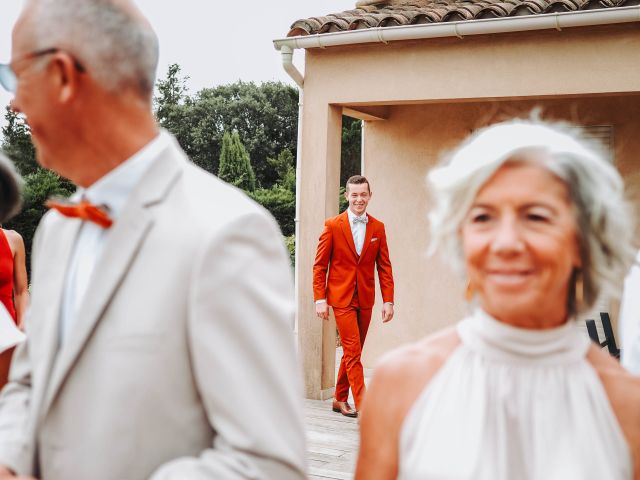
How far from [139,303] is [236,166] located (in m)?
43.4

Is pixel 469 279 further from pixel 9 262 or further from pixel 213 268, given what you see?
pixel 9 262

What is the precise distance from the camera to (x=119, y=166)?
1589 mm

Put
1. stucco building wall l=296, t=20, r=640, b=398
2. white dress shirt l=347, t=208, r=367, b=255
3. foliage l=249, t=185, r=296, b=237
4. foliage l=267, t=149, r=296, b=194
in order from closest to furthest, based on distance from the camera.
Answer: stucco building wall l=296, t=20, r=640, b=398
white dress shirt l=347, t=208, r=367, b=255
foliage l=249, t=185, r=296, b=237
foliage l=267, t=149, r=296, b=194

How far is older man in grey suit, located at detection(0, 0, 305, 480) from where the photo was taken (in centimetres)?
139

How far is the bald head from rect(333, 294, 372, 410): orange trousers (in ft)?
19.6

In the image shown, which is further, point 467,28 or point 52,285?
point 467,28

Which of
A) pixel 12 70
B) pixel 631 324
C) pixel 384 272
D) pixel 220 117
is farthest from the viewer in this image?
pixel 220 117

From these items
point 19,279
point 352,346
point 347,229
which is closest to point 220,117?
point 347,229

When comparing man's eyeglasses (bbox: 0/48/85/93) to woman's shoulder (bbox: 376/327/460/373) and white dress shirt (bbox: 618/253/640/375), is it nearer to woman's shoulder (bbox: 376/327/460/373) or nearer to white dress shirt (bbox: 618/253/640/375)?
woman's shoulder (bbox: 376/327/460/373)

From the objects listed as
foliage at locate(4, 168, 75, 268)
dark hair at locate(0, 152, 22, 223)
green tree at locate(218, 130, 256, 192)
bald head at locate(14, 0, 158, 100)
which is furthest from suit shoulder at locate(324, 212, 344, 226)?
green tree at locate(218, 130, 256, 192)

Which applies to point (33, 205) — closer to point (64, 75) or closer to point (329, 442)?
point (329, 442)

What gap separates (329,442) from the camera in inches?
261

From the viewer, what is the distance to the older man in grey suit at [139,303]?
139 centimetres

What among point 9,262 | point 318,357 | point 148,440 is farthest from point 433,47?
point 148,440
